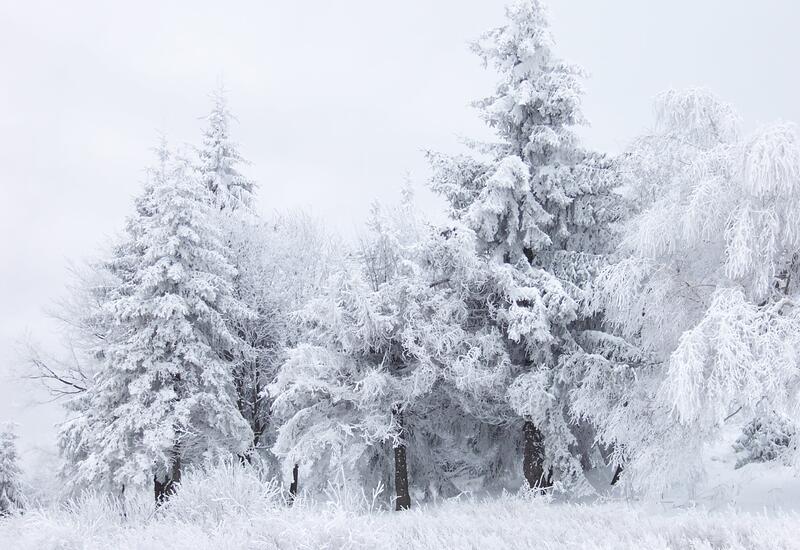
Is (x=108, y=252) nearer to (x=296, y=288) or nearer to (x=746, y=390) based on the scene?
(x=296, y=288)

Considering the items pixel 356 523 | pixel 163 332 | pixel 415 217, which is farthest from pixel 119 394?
pixel 356 523

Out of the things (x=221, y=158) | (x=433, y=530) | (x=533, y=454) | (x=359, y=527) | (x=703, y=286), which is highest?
(x=221, y=158)

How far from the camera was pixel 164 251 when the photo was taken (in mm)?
16359

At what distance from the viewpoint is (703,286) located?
36.0ft

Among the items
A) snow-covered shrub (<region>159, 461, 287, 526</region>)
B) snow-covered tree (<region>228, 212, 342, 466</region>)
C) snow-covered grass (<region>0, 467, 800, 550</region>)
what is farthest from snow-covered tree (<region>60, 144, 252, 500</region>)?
snow-covered shrub (<region>159, 461, 287, 526</region>)

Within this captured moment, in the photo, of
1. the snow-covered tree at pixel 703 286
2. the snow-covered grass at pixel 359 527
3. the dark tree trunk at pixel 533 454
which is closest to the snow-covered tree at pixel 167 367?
the snow-covered grass at pixel 359 527

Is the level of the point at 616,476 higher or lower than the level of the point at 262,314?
lower

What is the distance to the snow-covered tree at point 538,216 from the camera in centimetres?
1327

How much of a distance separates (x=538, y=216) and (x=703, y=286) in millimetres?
4176

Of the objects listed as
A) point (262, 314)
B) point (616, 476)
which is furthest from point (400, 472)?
point (262, 314)

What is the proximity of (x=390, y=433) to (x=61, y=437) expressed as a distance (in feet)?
33.9

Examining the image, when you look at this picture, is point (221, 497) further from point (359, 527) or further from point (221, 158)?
point (221, 158)

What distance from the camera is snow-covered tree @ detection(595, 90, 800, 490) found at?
9133mm

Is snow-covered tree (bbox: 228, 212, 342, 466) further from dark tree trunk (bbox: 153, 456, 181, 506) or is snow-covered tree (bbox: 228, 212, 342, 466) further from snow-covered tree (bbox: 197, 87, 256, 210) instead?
snow-covered tree (bbox: 197, 87, 256, 210)
